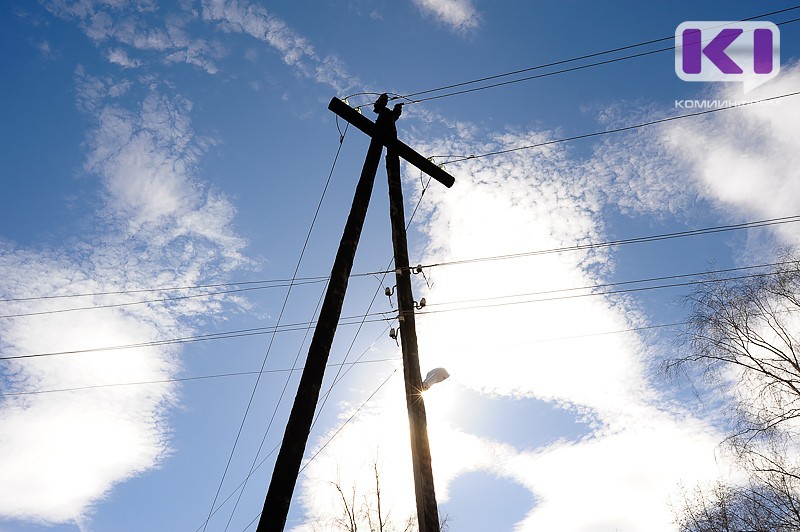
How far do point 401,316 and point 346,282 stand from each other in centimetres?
124

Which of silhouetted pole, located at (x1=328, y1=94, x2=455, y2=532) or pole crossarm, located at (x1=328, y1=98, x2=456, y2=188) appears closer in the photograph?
silhouetted pole, located at (x1=328, y1=94, x2=455, y2=532)

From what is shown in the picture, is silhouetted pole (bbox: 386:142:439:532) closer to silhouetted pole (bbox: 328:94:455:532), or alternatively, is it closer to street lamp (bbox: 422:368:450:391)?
silhouetted pole (bbox: 328:94:455:532)

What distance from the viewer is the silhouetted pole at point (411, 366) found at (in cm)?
538

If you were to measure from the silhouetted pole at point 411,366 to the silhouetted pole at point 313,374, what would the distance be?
705 mm

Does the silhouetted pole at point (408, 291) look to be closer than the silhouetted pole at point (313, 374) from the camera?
No

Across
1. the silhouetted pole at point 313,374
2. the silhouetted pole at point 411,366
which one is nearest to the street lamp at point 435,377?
the silhouetted pole at point 411,366

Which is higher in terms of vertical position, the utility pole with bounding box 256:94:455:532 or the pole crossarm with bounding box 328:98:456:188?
the pole crossarm with bounding box 328:98:456:188

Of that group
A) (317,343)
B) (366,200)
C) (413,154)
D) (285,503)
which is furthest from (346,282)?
(413,154)

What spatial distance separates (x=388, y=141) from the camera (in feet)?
25.5

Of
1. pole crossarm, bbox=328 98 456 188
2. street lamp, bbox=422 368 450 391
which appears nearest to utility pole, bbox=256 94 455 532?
pole crossarm, bbox=328 98 456 188

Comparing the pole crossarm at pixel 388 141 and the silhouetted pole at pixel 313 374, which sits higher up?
the pole crossarm at pixel 388 141

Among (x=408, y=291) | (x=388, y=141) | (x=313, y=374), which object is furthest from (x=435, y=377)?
(x=388, y=141)

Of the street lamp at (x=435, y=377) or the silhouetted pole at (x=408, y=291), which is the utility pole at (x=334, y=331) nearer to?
the silhouetted pole at (x=408, y=291)

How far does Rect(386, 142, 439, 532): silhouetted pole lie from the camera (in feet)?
17.7
